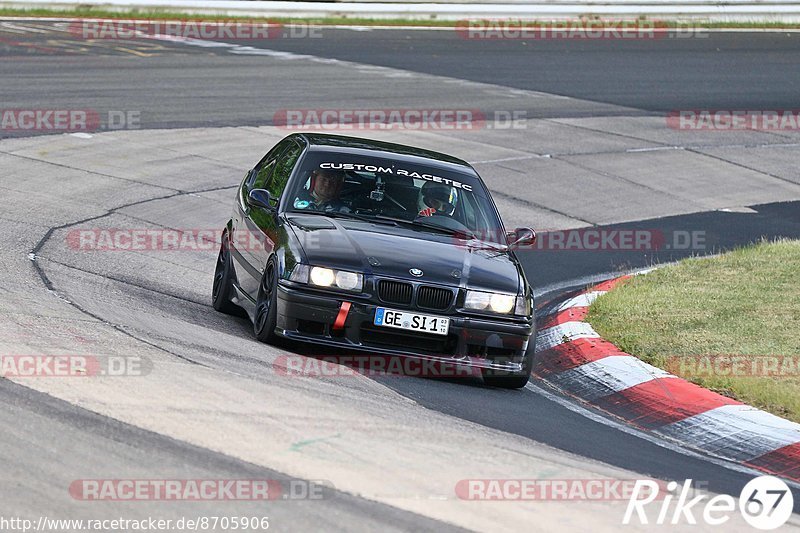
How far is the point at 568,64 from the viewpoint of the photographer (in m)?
26.0

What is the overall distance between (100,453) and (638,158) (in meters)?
14.5

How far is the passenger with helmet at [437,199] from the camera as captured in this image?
970 cm

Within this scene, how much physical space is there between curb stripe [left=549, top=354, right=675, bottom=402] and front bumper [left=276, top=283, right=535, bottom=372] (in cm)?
53

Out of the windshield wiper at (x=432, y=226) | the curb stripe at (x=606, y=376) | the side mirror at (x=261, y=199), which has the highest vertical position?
the side mirror at (x=261, y=199)

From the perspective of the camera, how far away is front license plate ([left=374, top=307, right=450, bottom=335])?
27.6 feet

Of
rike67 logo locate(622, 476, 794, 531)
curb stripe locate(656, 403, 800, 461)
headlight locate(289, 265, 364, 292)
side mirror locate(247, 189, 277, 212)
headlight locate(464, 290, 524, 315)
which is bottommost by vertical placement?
curb stripe locate(656, 403, 800, 461)

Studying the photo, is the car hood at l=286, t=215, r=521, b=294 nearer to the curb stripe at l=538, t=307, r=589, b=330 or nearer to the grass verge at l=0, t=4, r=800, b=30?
the curb stripe at l=538, t=307, r=589, b=330

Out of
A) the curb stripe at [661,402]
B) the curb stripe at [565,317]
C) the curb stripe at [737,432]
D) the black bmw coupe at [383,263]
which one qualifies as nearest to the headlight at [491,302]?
the black bmw coupe at [383,263]

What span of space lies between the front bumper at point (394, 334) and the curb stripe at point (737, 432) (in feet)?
3.97

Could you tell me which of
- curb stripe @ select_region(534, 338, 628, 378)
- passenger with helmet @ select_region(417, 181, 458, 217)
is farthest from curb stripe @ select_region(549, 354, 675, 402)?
passenger with helmet @ select_region(417, 181, 458, 217)

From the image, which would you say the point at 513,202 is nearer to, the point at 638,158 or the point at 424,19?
the point at 638,158

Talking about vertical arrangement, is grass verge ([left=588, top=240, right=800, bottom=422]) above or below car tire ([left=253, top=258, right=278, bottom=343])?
below

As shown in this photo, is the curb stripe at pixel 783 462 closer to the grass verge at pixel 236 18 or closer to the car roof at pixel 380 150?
the car roof at pixel 380 150

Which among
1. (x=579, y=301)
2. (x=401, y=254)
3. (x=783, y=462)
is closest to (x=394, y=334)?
(x=401, y=254)
